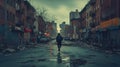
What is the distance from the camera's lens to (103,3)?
55438 millimetres

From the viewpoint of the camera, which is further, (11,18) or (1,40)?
(11,18)

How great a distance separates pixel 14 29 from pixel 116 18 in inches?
822

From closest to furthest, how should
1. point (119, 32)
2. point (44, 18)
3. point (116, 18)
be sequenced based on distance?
point (119, 32)
point (116, 18)
point (44, 18)

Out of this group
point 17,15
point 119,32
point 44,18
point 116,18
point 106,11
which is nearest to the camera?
point 119,32

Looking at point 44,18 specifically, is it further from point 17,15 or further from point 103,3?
point 103,3

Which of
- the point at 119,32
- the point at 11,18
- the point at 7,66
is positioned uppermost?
the point at 11,18

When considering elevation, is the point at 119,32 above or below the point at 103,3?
below

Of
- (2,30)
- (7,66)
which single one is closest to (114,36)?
(2,30)

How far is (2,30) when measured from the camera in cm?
4447

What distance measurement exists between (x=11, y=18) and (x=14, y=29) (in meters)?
2.25

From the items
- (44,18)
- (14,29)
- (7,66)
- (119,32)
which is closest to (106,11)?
(119,32)

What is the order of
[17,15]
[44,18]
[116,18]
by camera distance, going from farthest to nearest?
[44,18]
[17,15]
[116,18]

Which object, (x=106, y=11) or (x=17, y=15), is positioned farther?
(x=17, y=15)

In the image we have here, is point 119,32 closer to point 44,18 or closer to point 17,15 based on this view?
point 17,15
